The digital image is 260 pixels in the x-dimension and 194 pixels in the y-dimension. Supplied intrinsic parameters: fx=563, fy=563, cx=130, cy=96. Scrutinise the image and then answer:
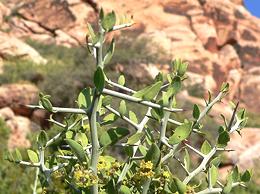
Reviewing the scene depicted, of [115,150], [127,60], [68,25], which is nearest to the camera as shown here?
[115,150]

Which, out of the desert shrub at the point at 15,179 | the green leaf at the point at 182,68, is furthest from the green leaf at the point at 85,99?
the desert shrub at the point at 15,179

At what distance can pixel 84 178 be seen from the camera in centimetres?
199

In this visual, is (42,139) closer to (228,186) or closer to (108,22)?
(108,22)

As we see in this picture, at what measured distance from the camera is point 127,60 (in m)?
20.7

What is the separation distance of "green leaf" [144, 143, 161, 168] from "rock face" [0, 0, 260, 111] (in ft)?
75.0

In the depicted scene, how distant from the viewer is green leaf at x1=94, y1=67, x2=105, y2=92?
1.92 metres

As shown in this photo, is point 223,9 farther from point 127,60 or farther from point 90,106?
point 90,106

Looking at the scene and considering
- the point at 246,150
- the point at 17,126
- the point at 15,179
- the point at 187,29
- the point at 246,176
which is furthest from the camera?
the point at 187,29

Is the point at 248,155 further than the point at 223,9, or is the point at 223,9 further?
the point at 223,9

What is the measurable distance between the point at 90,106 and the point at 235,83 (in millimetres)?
27473

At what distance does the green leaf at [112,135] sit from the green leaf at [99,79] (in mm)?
194

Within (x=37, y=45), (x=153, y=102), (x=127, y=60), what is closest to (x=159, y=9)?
(x=37, y=45)

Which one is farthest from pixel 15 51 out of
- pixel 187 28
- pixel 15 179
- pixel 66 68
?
pixel 15 179

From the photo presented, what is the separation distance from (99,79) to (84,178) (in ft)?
1.17
